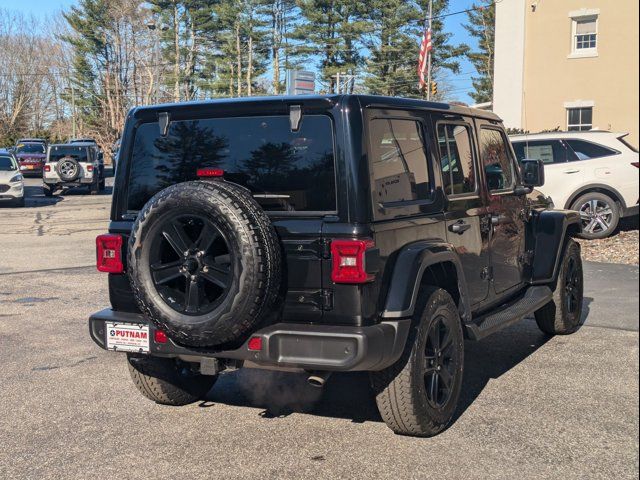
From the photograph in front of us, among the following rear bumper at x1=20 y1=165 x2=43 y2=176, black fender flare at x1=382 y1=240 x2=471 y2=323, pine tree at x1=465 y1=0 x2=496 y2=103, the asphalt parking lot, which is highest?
pine tree at x1=465 y1=0 x2=496 y2=103

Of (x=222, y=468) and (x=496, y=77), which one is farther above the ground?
(x=496, y=77)

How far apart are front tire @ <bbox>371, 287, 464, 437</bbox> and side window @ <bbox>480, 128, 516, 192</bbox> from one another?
1475 millimetres

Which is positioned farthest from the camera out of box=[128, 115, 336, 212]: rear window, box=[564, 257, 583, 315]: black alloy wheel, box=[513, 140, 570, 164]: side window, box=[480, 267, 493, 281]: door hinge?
box=[513, 140, 570, 164]: side window

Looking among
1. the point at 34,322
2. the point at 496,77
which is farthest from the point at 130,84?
the point at 34,322

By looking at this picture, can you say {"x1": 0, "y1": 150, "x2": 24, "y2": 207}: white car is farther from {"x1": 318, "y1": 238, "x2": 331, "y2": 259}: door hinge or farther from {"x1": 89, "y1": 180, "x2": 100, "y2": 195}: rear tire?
{"x1": 318, "y1": 238, "x2": 331, "y2": 259}: door hinge

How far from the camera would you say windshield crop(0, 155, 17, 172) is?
23.4m

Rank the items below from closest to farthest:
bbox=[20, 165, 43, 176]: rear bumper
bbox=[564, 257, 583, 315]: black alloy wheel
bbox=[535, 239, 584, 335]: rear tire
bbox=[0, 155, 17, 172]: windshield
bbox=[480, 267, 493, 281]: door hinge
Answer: bbox=[480, 267, 493, 281]: door hinge → bbox=[535, 239, 584, 335]: rear tire → bbox=[564, 257, 583, 315]: black alloy wheel → bbox=[0, 155, 17, 172]: windshield → bbox=[20, 165, 43, 176]: rear bumper

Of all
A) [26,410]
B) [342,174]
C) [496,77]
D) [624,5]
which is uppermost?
[496,77]

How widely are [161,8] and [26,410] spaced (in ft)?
197

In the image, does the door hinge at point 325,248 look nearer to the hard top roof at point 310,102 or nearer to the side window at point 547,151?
the hard top roof at point 310,102

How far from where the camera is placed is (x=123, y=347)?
432 centimetres

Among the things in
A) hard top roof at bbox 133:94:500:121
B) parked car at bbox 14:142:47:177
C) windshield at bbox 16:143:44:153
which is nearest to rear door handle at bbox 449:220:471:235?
hard top roof at bbox 133:94:500:121

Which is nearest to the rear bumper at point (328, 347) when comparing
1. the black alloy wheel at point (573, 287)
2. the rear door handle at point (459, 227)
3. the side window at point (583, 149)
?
the rear door handle at point (459, 227)

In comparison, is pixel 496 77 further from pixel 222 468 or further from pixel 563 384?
pixel 222 468
